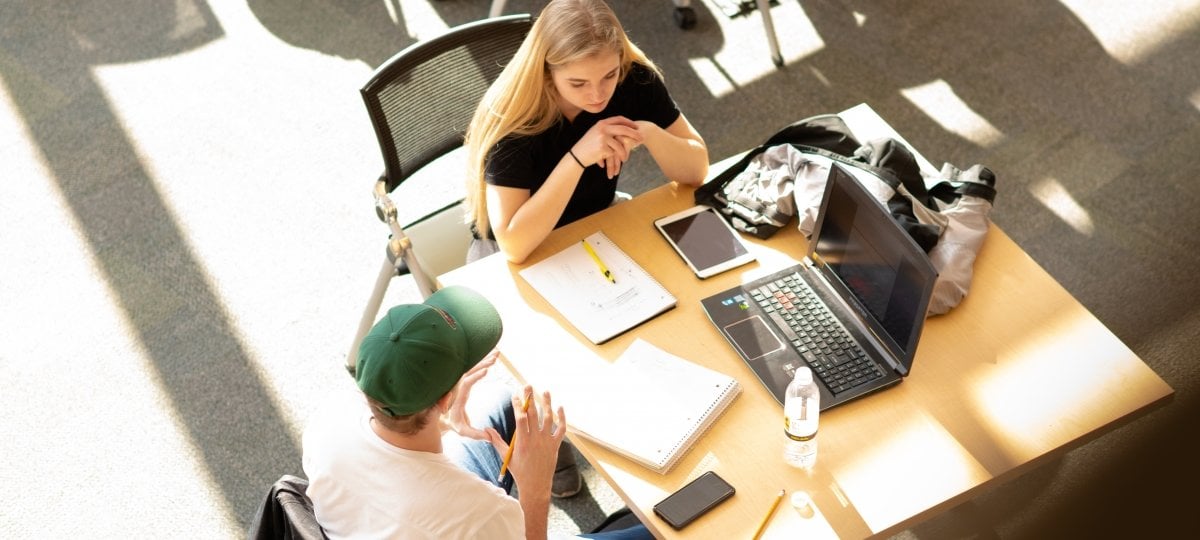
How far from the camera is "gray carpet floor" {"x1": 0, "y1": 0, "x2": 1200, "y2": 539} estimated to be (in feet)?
9.80

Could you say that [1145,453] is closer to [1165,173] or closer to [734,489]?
[734,489]

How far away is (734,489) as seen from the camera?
197 centimetres

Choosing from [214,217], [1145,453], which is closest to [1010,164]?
[214,217]

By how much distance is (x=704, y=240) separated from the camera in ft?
7.98

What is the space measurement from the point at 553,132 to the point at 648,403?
71 centimetres

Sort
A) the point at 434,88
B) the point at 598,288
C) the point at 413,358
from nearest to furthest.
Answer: the point at 413,358
the point at 598,288
the point at 434,88

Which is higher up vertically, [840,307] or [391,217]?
[391,217]

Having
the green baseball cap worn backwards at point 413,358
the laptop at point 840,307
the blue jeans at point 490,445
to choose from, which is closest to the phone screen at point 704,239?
the laptop at point 840,307

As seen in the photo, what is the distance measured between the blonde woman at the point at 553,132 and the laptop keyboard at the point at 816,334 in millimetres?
411

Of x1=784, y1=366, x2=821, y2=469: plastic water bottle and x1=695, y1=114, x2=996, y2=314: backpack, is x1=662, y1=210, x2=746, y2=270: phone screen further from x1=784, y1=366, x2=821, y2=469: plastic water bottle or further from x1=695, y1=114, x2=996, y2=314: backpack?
x1=784, y1=366, x2=821, y2=469: plastic water bottle

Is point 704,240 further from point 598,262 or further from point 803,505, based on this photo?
point 803,505

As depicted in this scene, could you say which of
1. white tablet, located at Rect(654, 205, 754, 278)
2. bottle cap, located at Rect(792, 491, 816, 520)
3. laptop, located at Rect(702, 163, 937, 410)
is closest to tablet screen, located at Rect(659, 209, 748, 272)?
white tablet, located at Rect(654, 205, 754, 278)

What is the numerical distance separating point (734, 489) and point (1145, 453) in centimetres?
181

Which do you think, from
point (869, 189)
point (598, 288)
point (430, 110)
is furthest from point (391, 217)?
point (869, 189)
